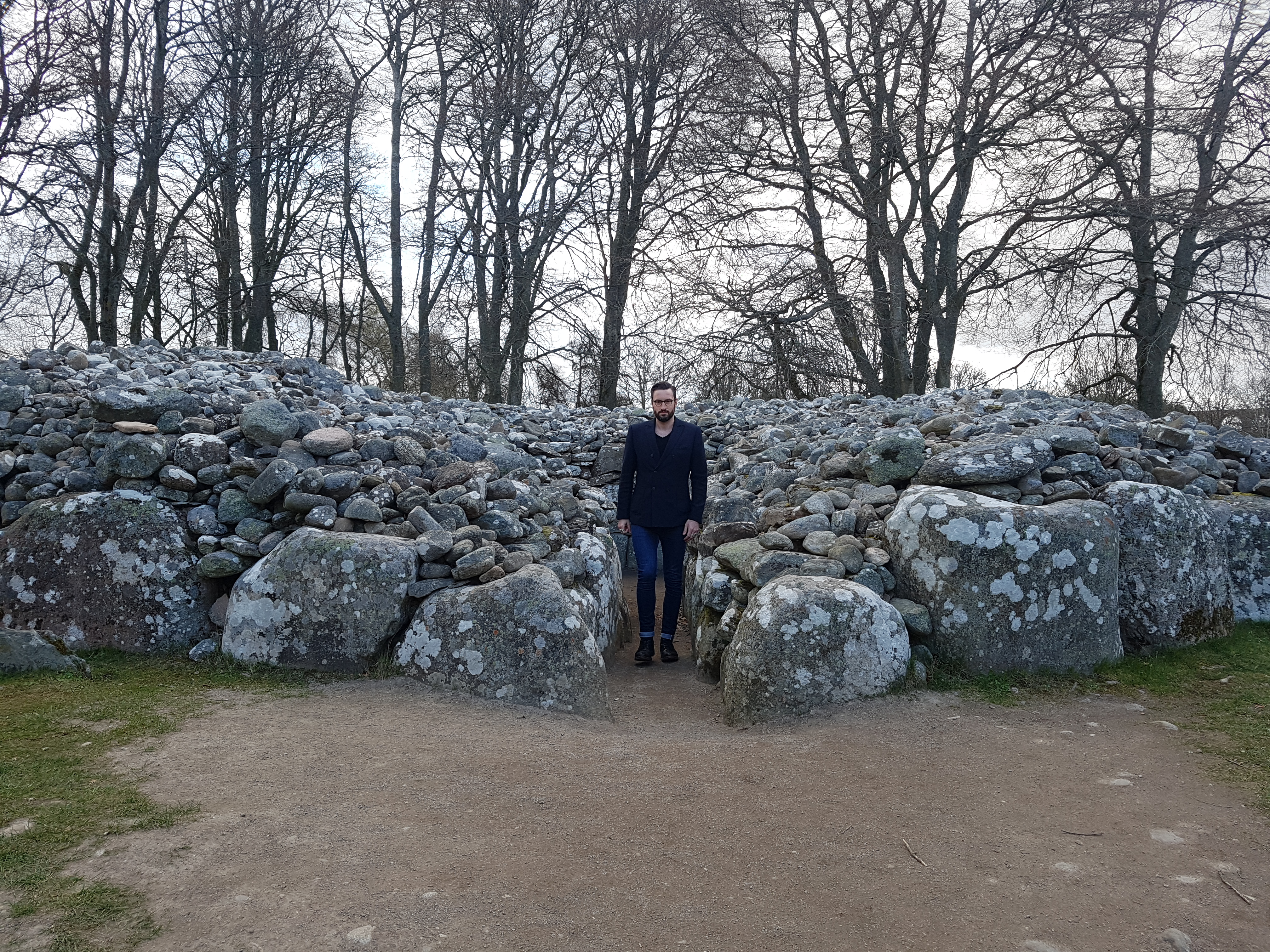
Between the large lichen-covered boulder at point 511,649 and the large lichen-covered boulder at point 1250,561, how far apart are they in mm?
4344

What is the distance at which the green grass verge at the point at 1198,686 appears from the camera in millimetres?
3713

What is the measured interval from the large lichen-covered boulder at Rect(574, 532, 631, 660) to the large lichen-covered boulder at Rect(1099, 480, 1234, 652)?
10.6ft

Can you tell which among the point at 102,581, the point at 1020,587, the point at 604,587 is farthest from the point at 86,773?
the point at 1020,587

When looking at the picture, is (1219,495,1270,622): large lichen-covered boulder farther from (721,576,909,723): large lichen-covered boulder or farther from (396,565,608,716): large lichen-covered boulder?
(396,565,608,716): large lichen-covered boulder

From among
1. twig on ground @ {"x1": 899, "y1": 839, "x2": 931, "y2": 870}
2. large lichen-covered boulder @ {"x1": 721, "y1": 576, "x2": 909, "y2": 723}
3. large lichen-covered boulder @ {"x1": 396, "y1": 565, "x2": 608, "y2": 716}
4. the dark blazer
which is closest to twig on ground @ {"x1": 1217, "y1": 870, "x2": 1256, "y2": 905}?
twig on ground @ {"x1": 899, "y1": 839, "x2": 931, "y2": 870}

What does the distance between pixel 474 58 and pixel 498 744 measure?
17945 mm

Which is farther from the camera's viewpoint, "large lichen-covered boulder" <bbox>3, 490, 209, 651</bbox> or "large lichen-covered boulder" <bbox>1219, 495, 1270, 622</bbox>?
"large lichen-covered boulder" <bbox>1219, 495, 1270, 622</bbox>

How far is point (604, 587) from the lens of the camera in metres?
5.67

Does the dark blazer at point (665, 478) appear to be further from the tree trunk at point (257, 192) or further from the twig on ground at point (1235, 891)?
the tree trunk at point (257, 192)

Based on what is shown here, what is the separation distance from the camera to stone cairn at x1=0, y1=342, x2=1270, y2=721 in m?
4.39

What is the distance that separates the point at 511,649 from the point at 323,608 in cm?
113

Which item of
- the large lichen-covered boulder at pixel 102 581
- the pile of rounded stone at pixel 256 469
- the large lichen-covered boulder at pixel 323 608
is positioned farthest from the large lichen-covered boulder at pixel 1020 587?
the large lichen-covered boulder at pixel 102 581

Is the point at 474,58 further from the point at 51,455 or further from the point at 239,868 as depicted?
the point at 239,868

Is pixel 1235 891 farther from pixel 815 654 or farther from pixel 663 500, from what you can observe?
pixel 663 500
